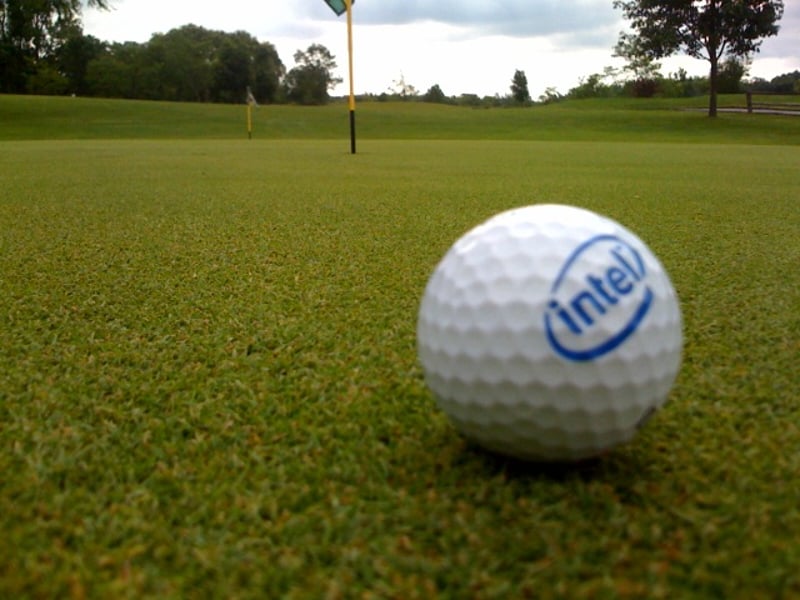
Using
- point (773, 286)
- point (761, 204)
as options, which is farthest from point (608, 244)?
point (761, 204)

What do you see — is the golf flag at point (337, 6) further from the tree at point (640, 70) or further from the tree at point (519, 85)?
the tree at point (519, 85)

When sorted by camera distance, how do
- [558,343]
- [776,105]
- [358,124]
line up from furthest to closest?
[776,105]
[358,124]
[558,343]

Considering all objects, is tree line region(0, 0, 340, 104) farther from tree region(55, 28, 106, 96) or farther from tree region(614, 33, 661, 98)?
tree region(614, 33, 661, 98)

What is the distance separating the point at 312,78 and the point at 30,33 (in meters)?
45.6

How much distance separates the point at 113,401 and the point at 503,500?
943 mm

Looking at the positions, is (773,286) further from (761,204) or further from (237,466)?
(761,204)

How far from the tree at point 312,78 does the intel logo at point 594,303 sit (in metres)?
72.0

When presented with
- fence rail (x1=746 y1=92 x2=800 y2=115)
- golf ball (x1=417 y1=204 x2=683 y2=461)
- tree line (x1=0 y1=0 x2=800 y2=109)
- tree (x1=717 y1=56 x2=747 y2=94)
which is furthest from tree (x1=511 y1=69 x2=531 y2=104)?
golf ball (x1=417 y1=204 x2=683 y2=461)

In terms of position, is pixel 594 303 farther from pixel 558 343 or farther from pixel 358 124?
pixel 358 124

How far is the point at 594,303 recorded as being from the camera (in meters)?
1.22

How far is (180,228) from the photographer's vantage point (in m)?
4.16

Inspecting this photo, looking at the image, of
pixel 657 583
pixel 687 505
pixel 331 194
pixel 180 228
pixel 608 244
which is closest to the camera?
pixel 657 583

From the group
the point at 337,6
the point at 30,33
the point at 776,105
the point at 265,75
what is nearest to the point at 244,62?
the point at 265,75

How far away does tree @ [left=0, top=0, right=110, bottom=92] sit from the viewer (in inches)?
1086
